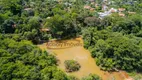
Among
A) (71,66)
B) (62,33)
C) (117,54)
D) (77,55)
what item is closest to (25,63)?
(71,66)

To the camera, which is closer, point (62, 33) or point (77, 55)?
point (77, 55)

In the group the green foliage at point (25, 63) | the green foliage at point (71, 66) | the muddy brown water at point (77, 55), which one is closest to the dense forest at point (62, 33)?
the green foliage at point (25, 63)

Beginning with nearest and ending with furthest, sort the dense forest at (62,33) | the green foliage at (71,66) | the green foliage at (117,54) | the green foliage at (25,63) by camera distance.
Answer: the green foliage at (25,63), the dense forest at (62,33), the green foliage at (117,54), the green foliage at (71,66)

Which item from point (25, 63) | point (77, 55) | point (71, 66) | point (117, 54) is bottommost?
point (77, 55)

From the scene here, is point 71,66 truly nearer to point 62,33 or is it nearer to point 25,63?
point 25,63

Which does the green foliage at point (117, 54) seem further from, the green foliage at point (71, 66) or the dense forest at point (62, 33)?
the green foliage at point (71, 66)

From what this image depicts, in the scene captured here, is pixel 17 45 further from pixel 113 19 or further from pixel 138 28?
pixel 138 28
